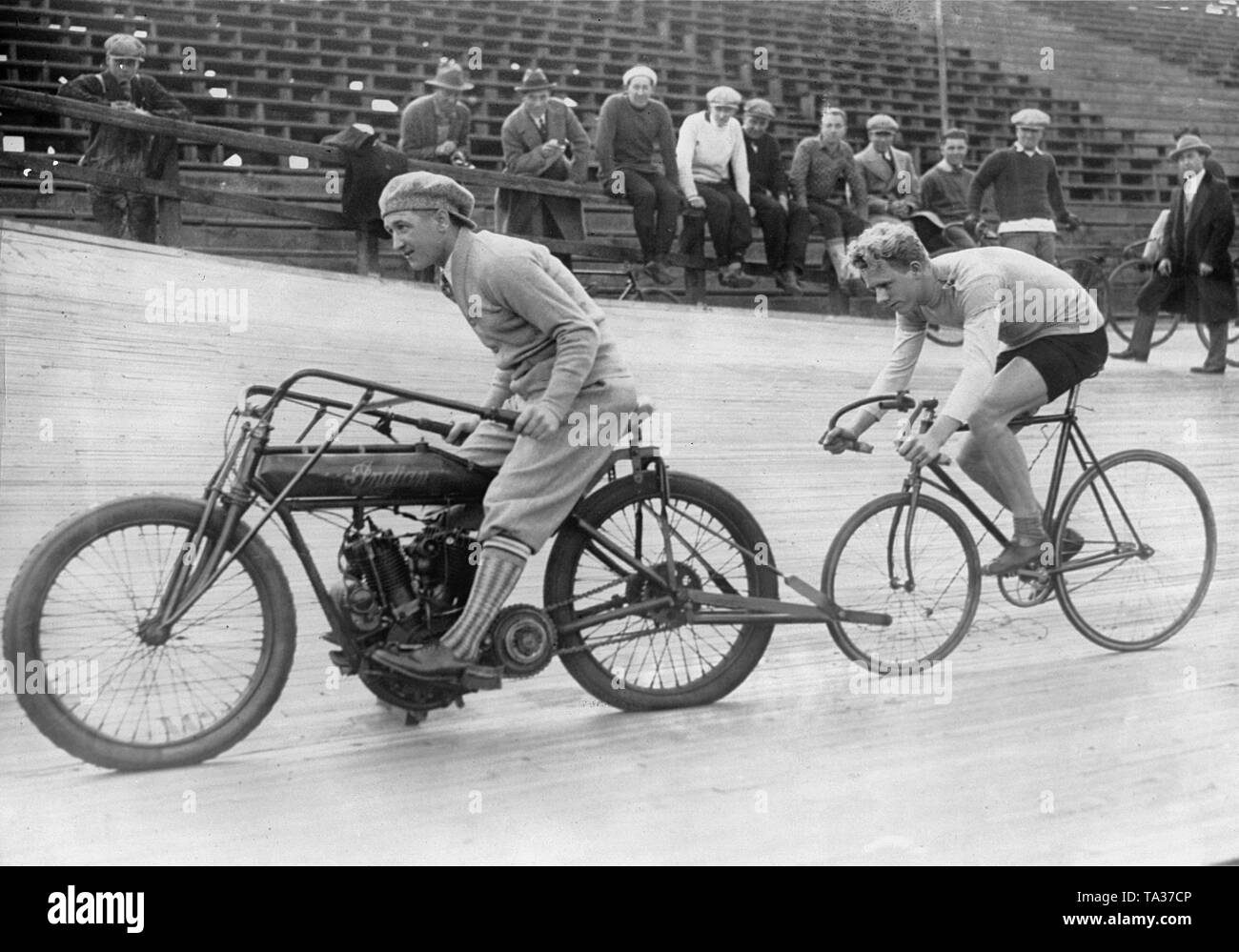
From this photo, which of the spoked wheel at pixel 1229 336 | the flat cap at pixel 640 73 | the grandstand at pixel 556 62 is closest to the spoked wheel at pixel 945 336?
the grandstand at pixel 556 62

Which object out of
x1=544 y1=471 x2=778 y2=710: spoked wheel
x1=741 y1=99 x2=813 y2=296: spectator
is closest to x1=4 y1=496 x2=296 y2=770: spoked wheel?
x1=544 y1=471 x2=778 y2=710: spoked wheel

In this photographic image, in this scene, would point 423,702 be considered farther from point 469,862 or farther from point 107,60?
point 107,60

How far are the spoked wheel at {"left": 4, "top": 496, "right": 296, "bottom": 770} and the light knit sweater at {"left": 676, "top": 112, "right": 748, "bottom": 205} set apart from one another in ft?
6.43

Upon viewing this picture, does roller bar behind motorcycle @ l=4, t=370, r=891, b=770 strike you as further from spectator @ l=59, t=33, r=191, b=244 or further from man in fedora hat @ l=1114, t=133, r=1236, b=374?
man in fedora hat @ l=1114, t=133, r=1236, b=374

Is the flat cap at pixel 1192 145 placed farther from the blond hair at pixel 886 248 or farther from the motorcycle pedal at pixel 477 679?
the motorcycle pedal at pixel 477 679

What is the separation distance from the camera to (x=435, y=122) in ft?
11.8

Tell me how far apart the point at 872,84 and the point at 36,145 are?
2.33m

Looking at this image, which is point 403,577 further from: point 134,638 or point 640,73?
point 640,73

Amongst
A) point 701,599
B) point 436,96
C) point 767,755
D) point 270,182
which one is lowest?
point 767,755

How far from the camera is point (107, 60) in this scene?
316 centimetres

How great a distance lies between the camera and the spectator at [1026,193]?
580 cm

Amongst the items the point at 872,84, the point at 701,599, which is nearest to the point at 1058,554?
the point at 701,599

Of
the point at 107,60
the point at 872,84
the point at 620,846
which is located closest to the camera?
the point at 620,846

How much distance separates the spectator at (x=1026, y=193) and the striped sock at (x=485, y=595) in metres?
Result: 3.45
